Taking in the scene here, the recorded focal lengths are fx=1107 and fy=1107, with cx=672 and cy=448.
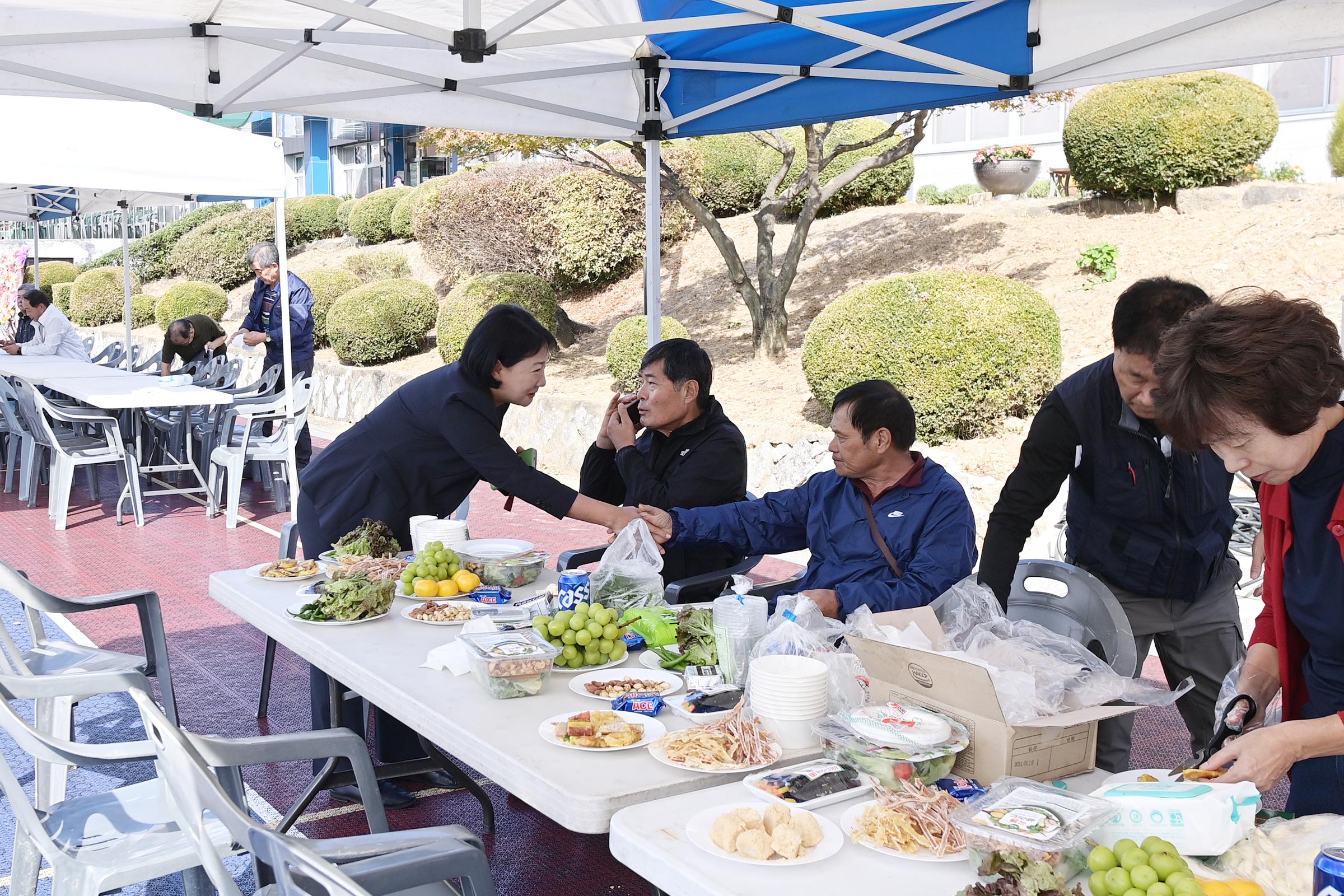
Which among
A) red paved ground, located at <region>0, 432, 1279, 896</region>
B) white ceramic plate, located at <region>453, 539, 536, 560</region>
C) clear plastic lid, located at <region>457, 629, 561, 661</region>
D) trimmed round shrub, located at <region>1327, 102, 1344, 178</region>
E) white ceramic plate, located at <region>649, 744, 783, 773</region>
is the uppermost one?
trimmed round shrub, located at <region>1327, 102, 1344, 178</region>

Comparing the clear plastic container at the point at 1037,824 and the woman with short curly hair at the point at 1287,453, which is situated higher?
the woman with short curly hair at the point at 1287,453

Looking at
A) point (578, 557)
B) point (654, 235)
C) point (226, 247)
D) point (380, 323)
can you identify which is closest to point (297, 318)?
point (654, 235)

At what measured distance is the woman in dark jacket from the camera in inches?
137

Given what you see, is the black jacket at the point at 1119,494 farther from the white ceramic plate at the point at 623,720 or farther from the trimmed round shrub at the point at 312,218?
the trimmed round shrub at the point at 312,218

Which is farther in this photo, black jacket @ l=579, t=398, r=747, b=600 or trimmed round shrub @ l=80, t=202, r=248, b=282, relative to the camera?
trimmed round shrub @ l=80, t=202, r=248, b=282

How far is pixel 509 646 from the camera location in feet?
8.08

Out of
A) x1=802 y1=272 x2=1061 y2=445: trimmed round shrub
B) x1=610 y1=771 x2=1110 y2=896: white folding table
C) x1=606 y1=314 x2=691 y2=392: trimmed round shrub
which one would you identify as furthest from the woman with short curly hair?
x1=606 y1=314 x2=691 y2=392: trimmed round shrub

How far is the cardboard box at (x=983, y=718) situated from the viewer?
1.89 meters

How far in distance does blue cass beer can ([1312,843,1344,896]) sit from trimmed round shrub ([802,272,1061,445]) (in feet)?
22.7

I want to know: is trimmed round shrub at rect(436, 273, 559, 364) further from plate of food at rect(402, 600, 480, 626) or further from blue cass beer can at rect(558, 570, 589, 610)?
blue cass beer can at rect(558, 570, 589, 610)

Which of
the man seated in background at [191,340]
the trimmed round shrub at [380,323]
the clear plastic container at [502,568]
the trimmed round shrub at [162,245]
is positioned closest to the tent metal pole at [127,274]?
the man seated in background at [191,340]

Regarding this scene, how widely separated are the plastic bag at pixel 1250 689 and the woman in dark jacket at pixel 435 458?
72.3 inches

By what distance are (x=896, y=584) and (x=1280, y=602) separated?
1.10 metres

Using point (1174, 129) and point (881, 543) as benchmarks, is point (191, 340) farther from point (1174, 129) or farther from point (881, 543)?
point (1174, 129)
